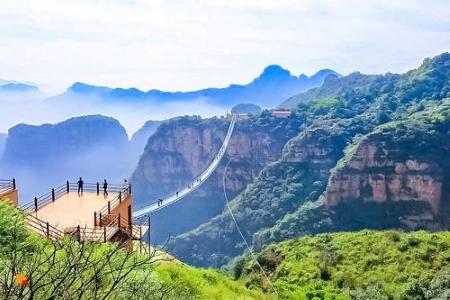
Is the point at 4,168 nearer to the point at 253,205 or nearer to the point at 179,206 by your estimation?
the point at 179,206

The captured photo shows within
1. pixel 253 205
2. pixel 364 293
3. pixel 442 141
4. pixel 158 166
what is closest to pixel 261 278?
pixel 364 293

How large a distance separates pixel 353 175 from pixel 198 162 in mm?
45839

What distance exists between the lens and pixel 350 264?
27.6m

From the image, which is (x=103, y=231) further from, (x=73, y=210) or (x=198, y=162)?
(x=198, y=162)

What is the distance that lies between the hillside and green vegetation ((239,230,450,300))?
25.8m

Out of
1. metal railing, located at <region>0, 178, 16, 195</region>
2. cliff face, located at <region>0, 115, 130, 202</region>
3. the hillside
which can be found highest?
metal railing, located at <region>0, 178, 16, 195</region>

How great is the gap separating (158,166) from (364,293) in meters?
84.1

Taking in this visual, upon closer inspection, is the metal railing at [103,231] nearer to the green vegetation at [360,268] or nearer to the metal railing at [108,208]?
the metal railing at [108,208]

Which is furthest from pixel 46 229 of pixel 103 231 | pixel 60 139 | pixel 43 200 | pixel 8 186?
pixel 60 139

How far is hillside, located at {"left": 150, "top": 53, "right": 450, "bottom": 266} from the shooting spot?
186 ft

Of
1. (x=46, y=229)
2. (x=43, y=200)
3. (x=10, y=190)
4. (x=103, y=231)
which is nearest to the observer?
(x=46, y=229)

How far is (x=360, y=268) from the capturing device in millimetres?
26750

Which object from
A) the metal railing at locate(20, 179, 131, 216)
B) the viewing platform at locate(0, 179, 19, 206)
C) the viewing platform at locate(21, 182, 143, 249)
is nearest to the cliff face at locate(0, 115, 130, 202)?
the metal railing at locate(20, 179, 131, 216)

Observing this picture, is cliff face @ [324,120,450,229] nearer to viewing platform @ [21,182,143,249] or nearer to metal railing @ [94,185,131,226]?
viewing platform @ [21,182,143,249]
